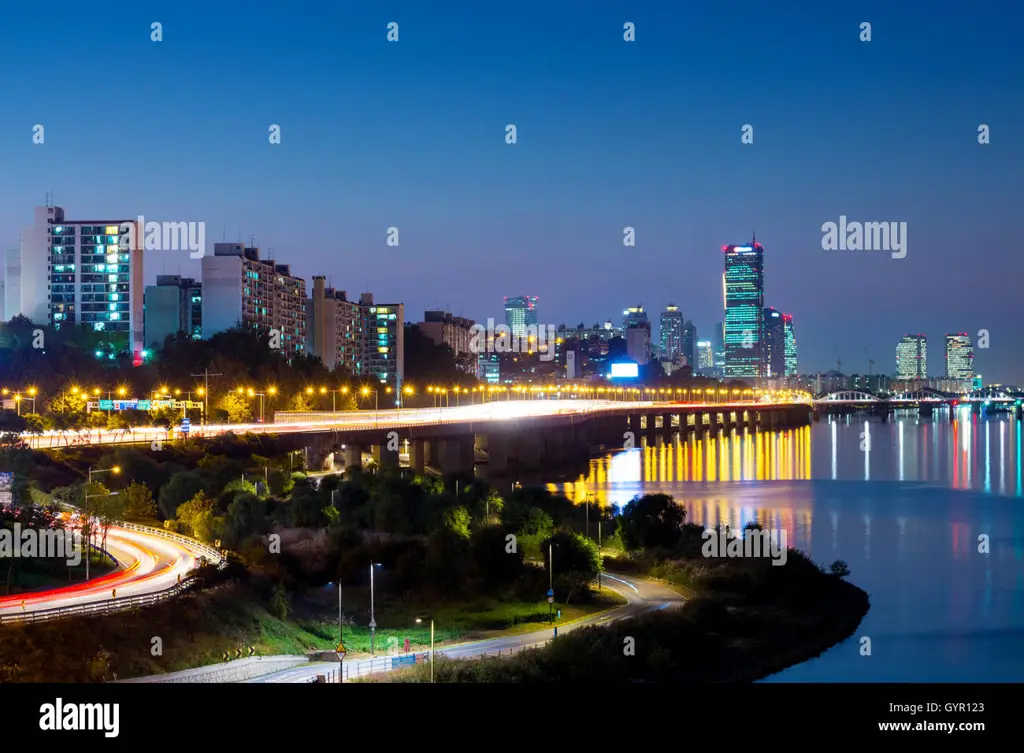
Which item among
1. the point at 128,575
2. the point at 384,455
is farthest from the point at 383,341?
the point at 128,575

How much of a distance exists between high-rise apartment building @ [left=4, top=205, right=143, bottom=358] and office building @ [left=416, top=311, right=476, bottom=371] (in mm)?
60679

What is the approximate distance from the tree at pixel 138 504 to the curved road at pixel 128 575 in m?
2.97

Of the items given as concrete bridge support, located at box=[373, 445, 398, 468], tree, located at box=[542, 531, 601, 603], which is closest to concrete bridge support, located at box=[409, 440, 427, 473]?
concrete bridge support, located at box=[373, 445, 398, 468]

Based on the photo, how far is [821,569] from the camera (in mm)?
30891

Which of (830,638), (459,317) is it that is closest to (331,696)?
(830,638)

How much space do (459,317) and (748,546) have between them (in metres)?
150

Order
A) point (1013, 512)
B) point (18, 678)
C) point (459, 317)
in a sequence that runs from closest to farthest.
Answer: point (18, 678) < point (1013, 512) < point (459, 317)

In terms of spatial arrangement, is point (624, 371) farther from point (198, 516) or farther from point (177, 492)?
point (198, 516)

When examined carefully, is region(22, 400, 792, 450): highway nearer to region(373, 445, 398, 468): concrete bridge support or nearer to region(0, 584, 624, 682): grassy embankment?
region(373, 445, 398, 468): concrete bridge support

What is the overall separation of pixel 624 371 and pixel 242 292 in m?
77.3

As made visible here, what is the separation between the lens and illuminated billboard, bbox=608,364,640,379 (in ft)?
521

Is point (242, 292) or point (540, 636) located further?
point (242, 292)

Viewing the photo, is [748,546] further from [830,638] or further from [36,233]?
[36,233]

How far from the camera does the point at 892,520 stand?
44.7 metres
